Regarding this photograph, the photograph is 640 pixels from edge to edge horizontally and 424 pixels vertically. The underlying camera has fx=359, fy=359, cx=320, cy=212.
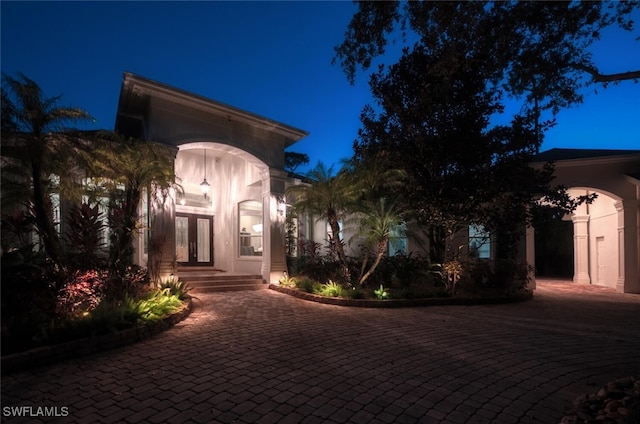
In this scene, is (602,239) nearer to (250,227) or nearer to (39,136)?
(250,227)

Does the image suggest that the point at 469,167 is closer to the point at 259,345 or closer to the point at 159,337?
the point at 259,345

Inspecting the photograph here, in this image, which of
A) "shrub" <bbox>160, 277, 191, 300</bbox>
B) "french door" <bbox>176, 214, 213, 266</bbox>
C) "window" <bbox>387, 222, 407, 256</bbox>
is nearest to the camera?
"shrub" <bbox>160, 277, 191, 300</bbox>

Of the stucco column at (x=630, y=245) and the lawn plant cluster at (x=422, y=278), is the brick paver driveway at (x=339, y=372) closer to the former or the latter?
the lawn plant cluster at (x=422, y=278)

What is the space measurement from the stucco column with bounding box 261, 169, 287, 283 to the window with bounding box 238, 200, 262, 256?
188 centimetres

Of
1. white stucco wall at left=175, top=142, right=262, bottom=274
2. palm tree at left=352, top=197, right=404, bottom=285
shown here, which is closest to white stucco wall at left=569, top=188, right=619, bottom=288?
palm tree at left=352, top=197, right=404, bottom=285

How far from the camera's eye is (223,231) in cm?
1491

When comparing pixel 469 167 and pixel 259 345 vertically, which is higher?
pixel 469 167

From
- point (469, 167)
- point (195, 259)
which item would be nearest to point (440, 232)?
point (469, 167)

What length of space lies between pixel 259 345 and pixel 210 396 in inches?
71.1

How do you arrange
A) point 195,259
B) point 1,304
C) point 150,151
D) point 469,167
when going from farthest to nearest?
1. point 195,259
2. point 469,167
3. point 150,151
4. point 1,304

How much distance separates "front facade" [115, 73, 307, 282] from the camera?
9.87m

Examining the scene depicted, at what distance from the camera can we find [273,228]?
12133 millimetres

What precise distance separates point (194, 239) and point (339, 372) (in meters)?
11.6

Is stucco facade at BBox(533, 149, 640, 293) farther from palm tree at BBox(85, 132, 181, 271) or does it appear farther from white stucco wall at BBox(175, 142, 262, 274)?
palm tree at BBox(85, 132, 181, 271)
